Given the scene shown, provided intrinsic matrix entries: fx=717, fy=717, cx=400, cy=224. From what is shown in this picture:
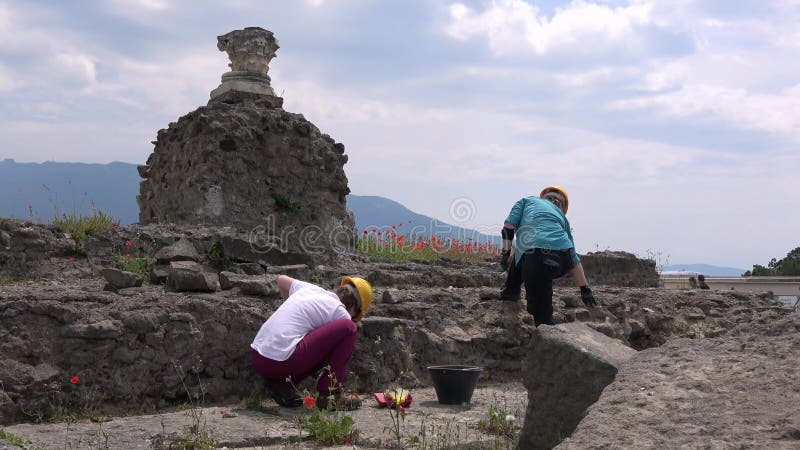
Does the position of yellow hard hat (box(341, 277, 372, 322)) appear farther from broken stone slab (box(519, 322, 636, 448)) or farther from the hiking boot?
broken stone slab (box(519, 322, 636, 448))

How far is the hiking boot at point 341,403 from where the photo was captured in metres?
4.62

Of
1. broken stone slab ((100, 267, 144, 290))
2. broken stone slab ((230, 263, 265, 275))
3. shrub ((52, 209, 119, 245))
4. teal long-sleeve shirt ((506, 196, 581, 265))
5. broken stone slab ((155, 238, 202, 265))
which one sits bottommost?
broken stone slab ((100, 267, 144, 290))

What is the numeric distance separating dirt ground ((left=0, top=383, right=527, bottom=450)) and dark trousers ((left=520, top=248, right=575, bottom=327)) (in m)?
1.40

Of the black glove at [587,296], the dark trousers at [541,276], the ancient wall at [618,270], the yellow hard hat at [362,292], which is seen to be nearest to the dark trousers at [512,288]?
the dark trousers at [541,276]

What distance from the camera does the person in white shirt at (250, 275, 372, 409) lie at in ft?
15.4

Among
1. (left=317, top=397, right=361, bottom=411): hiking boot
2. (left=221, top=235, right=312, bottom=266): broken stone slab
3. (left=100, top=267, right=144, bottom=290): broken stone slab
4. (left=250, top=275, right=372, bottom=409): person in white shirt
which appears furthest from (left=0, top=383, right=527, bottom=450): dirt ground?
(left=221, top=235, right=312, bottom=266): broken stone slab

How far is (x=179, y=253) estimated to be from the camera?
20.5ft

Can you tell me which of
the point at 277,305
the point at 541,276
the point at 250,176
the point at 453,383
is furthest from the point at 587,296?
the point at 250,176

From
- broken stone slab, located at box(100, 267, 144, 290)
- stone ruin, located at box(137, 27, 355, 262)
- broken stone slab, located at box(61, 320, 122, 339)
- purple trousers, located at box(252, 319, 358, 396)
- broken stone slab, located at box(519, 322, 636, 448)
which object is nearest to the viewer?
broken stone slab, located at box(519, 322, 636, 448)

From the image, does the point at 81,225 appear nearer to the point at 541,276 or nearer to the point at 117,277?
the point at 117,277

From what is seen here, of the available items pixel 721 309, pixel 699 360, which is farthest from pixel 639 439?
pixel 721 309

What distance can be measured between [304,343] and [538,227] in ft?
8.49

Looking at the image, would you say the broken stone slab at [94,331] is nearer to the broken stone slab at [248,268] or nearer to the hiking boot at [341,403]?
the hiking boot at [341,403]

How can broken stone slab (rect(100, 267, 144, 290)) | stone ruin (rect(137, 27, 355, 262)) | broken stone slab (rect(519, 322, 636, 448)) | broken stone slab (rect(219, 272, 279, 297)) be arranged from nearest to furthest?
broken stone slab (rect(519, 322, 636, 448)) → broken stone slab (rect(100, 267, 144, 290)) → broken stone slab (rect(219, 272, 279, 297)) → stone ruin (rect(137, 27, 355, 262))
